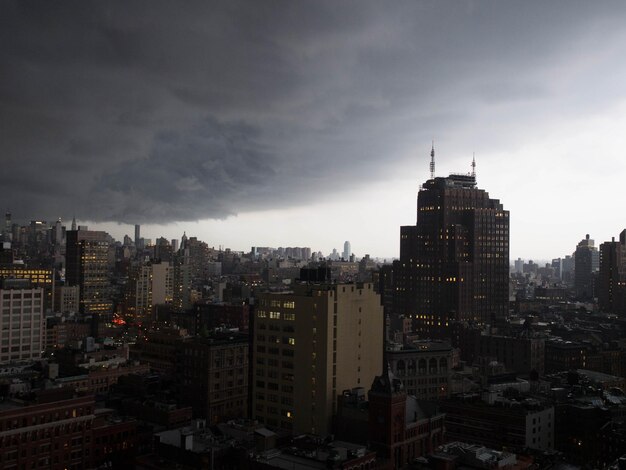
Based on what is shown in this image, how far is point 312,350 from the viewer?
11088 cm

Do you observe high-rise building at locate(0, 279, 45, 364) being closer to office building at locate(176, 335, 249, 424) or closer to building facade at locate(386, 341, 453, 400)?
office building at locate(176, 335, 249, 424)

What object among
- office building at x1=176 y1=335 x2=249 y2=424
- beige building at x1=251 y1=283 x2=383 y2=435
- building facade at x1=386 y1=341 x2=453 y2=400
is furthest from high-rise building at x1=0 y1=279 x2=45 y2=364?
building facade at x1=386 y1=341 x2=453 y2=400

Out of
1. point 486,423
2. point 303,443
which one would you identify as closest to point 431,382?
point 486,423

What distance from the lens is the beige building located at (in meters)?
110

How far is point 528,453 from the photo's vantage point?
103 m

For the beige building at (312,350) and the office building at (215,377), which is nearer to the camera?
the beige building at (312,350)

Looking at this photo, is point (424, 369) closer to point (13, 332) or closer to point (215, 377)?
point (215, 377)

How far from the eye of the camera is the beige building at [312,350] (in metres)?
110

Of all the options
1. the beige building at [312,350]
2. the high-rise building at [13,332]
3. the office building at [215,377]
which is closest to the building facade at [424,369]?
the beige building at [312,350]

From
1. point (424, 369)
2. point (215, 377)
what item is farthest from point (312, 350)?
point (424, 369)

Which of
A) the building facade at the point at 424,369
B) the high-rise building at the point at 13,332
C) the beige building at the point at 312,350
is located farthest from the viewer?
the high-rise building at the point at 13,332

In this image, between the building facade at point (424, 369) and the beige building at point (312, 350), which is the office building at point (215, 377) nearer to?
the beige building at point (312, 350)

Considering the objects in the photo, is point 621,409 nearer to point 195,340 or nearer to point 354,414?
point 354,414

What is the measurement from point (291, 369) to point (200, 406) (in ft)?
74.2
